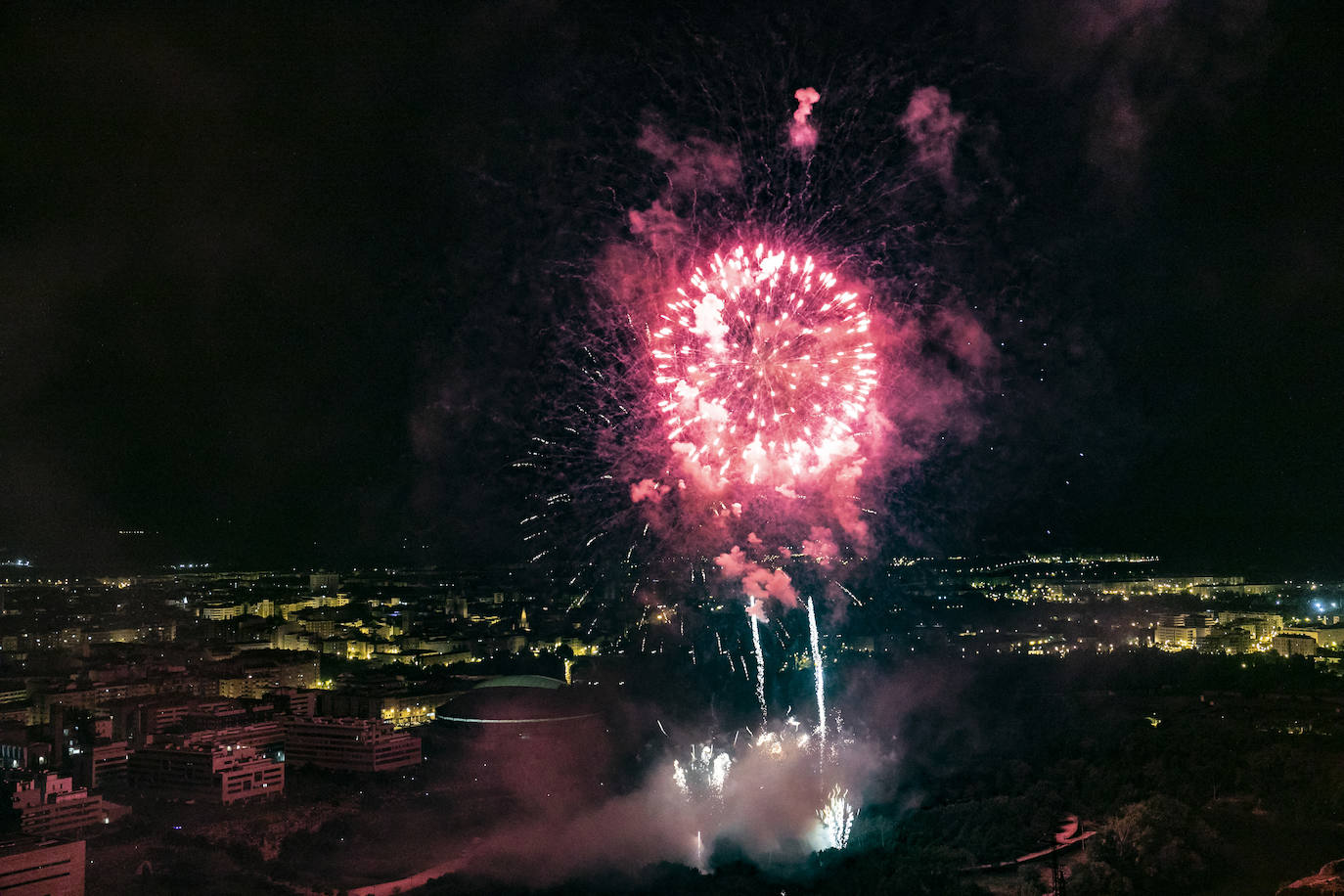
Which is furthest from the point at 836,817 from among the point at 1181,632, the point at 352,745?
the point at 1181,632

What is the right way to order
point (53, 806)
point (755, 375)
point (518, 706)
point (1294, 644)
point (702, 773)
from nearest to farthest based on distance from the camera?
1. point (755, 375)
2. point (702, 773)
3. point (53, 806)
4. point (518, 706)
5. point (1294, 644)

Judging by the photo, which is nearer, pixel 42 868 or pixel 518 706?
pixel 42 868

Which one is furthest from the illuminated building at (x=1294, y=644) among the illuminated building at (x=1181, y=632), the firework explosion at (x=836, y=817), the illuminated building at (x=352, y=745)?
the illuminated building at (x=352, y=745)

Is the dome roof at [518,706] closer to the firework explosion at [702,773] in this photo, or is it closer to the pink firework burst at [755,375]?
the firework explosion at [702,773]

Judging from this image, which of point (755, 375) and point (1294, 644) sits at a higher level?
point (755, 375)

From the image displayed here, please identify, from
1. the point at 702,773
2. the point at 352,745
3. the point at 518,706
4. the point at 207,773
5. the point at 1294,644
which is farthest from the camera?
the point at 1294,644

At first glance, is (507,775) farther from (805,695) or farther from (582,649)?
(582,649)

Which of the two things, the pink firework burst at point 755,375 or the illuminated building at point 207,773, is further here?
the illuminated building at point 207,773

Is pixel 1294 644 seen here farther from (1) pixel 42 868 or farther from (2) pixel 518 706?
(1) pixel 42 868

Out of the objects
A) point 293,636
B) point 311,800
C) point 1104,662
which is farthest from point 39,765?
point 1104,662
